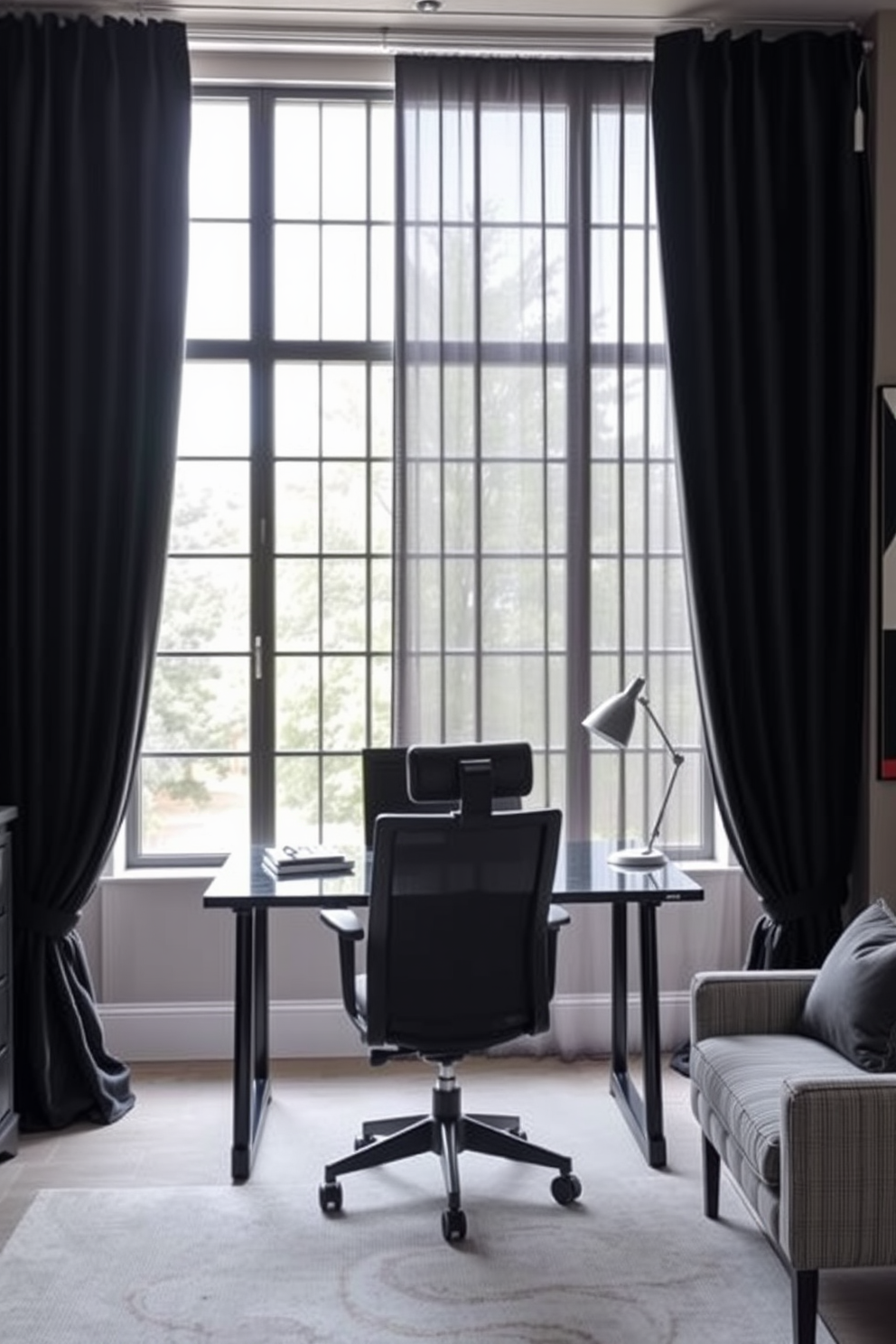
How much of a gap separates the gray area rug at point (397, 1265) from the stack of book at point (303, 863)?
77cm

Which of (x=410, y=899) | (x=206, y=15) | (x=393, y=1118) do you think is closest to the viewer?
(x=410, y=899)

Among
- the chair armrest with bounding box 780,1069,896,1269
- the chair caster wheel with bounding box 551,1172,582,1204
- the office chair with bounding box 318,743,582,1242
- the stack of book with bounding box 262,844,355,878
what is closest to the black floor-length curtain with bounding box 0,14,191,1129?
the stack of book with bounding box 262,844,355,878

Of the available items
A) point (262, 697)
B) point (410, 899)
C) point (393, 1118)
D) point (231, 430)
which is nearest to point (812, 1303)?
point (410, 899)

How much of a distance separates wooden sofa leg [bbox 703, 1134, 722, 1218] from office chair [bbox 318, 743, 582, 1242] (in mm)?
313

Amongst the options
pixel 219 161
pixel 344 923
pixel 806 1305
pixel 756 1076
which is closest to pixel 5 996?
pixel 344 923

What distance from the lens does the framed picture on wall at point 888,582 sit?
13.4ft

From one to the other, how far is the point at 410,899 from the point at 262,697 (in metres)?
1.56

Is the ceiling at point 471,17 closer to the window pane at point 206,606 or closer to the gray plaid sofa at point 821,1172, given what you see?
the window pane at point 206,606

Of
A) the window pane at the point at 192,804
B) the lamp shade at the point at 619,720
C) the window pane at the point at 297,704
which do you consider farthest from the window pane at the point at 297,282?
the lamp shade at the point at 619,720

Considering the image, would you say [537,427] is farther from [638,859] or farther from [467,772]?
[467,772]

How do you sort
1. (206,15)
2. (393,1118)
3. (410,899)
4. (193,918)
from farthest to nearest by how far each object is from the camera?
(193,918), (206,15), (393,1118), (410,899)

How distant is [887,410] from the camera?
4.10m

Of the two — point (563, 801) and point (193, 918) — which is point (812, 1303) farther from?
point (193, 918)

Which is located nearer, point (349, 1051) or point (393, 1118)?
point (393, 1118)
